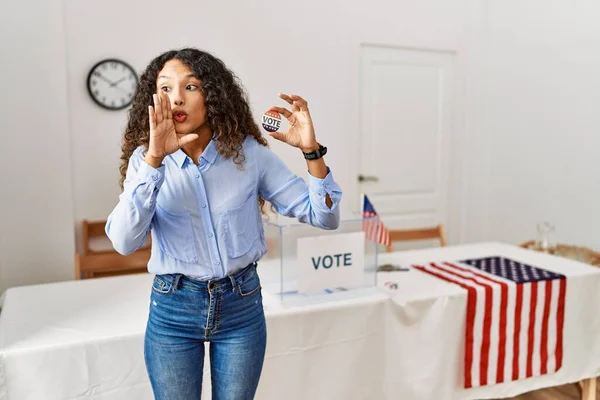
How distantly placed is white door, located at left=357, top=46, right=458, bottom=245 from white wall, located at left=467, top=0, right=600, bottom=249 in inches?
11.7

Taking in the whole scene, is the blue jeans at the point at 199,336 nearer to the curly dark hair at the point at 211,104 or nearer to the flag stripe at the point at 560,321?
the curly dark hair at the point at 211,104

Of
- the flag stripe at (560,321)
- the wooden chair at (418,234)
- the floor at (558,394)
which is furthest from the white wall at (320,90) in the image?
the flag stripe at (560,321)

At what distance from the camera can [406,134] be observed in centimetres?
441

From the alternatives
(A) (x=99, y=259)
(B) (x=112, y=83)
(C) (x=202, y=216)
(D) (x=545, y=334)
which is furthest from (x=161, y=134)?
(B) (x=112, y=83)

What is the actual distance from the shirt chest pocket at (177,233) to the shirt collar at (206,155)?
11 cm

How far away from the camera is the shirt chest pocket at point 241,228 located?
1.16 meters

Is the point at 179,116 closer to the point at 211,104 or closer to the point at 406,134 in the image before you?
the point at 211,104

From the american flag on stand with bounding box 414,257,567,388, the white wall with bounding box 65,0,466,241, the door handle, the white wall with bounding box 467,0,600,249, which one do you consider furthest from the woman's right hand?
the white wall with bounding box 467,0,600,249

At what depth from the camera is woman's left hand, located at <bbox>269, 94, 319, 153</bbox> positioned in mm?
1197

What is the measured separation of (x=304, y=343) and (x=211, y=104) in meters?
1.07

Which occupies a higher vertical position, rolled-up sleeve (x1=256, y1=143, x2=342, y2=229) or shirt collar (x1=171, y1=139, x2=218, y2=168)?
Answer: shirt collar (x1=171, y1=139, x2=218, y2=168)

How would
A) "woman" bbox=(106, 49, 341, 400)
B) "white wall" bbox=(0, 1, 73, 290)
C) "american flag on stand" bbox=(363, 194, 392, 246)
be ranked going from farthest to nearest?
"white wall" bbox=(0, 1, 73, 290)
"american flag on stand" bbox=(363, 194, 392, 246)
"woman" bbox=(106, 49, 341, 400)

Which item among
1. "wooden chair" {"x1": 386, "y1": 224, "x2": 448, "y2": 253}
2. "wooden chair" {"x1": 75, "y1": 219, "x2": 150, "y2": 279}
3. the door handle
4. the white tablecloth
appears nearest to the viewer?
the white tablecloth

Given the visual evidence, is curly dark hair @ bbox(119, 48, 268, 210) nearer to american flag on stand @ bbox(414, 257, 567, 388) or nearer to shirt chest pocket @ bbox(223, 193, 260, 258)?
shirt chest pocket @ bbox(223, 193, 260, 258)
